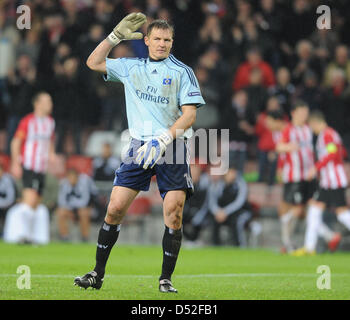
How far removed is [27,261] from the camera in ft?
35.3

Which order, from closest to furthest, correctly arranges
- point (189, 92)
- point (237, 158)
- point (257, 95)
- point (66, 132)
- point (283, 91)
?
point (189, 92), point (237, 158), point (283, 91), point (257, 95), point (66, 132)

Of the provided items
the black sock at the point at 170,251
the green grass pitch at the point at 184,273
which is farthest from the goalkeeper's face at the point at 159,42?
the green grass pitch at the point at 184,273

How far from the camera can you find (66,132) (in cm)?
1714

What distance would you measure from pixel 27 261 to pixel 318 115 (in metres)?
5.55

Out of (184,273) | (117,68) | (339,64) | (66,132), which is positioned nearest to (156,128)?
(117,68)

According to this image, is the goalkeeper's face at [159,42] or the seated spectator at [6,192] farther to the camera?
the seated spectator at [6,192]

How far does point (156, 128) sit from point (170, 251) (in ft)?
3.46

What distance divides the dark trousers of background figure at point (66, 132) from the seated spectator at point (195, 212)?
269 cm

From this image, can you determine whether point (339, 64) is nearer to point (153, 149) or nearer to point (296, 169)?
point (296, 169)

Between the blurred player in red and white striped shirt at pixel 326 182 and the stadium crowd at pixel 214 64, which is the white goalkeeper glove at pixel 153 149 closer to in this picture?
the blurred player in red and white striped shirt at pixel 326 182

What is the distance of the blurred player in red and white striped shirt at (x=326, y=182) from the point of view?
44.6 ft

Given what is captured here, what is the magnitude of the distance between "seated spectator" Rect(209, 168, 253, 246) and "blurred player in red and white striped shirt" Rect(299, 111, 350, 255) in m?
1.89

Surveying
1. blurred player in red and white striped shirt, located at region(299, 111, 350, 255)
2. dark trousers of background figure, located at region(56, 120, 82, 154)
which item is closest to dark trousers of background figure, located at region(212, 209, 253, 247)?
blurred player in red and white striped shirt, located at region(299, 111, 350, 255)
